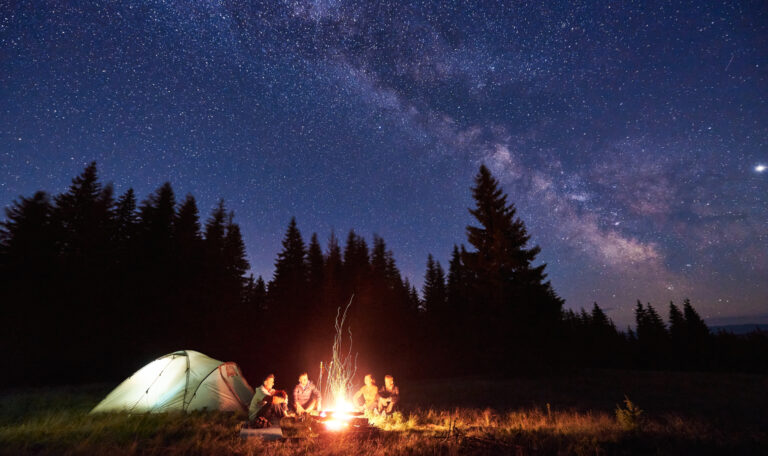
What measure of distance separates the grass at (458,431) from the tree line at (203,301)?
799 cm

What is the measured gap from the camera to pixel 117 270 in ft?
75.5

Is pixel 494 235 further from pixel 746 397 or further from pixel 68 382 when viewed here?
pixel 68 382

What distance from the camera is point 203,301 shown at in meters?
27.1

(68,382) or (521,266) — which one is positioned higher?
(521,266)

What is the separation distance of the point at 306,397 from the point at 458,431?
5144 millimetres

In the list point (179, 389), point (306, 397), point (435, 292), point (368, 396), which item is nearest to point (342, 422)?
point (306, 397)

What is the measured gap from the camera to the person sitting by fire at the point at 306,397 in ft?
34.4

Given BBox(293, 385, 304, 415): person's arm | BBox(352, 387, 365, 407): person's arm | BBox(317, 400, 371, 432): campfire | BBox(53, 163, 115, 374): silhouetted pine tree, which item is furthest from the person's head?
BBox(53, 163, 115, 374): silhouetted pine tree

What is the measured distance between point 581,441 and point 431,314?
119 feet

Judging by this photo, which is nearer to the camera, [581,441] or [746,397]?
[581,441]

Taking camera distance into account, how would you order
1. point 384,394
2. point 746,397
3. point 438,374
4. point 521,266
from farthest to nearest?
point 438,374, point 521,266, point 746,397, point 384,394

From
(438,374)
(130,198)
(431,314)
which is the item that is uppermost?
(130,198)

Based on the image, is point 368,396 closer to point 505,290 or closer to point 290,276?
point 505,290

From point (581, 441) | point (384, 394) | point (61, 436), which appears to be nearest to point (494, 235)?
point (384, 394)
